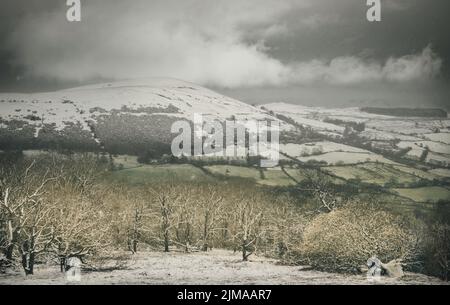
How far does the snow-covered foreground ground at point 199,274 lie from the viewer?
30641mm

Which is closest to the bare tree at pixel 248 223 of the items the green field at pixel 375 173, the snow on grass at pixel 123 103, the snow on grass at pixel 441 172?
the green field at pixel 375 173

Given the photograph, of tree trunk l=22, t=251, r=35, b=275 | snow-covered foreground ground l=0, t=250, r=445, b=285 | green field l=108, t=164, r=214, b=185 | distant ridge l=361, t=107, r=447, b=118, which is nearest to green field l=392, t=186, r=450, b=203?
distant ridge l=361, t=107, r=447, b=118

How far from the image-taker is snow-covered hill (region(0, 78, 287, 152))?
82.2 metres

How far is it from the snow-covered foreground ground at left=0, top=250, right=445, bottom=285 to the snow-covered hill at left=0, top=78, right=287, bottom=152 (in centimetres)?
4414

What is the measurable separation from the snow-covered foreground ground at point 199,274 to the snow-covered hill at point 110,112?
44143 mm

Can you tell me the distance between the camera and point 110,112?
11069 cm

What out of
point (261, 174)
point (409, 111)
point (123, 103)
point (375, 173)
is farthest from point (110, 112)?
point (409, 111)

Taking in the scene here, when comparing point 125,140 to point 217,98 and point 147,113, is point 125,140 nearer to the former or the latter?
point 147,113

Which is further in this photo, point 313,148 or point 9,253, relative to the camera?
point 313,148

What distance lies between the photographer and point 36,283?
28.3m

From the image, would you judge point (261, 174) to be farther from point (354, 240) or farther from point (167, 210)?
point (354, 240)

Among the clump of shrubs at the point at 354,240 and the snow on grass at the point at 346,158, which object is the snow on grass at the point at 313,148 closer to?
the snow on grass at the point at 346,158

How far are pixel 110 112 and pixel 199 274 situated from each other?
82.9 meters

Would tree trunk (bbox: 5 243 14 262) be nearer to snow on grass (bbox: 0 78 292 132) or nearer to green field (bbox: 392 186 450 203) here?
green field (bbox: 392 186 450 203)
